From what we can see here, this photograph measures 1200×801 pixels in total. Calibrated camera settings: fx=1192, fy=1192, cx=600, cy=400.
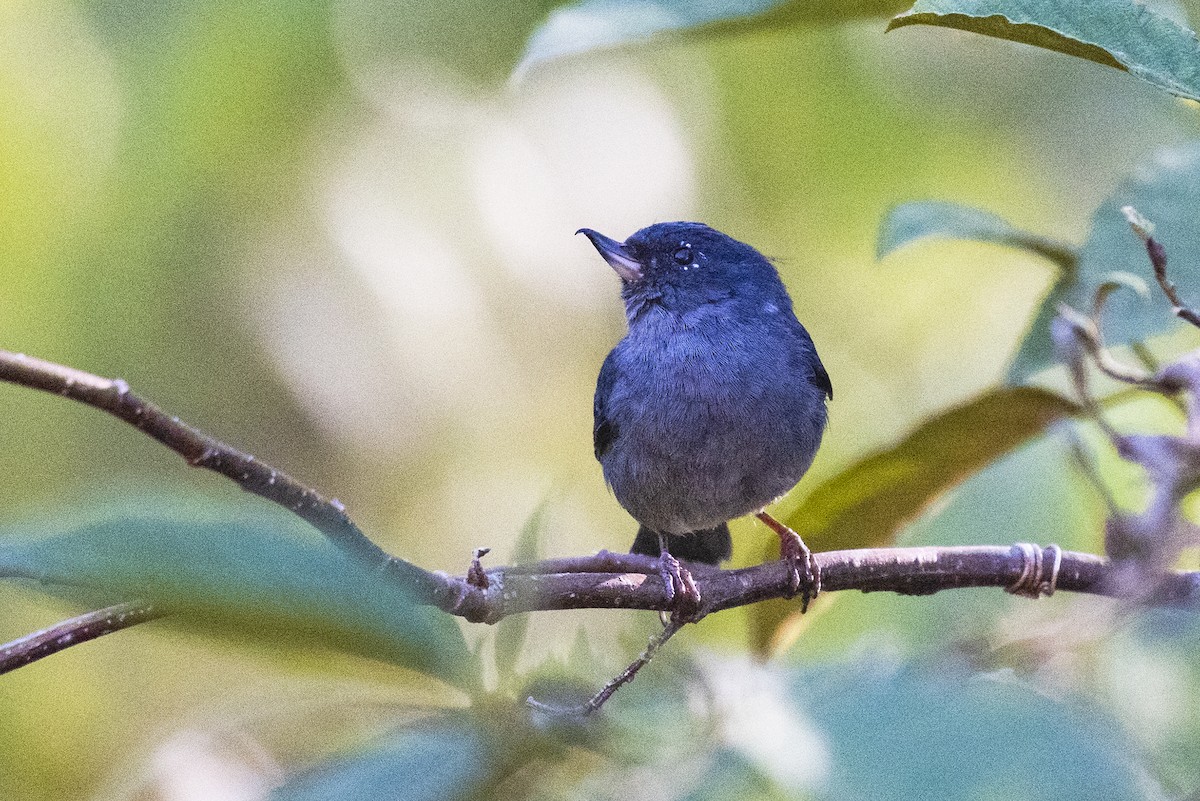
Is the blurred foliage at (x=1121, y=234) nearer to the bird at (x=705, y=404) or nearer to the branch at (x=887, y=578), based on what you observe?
the branch at (x=887, y=578)

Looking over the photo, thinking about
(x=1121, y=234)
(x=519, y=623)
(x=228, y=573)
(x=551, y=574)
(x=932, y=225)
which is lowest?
(x=1121, y=234)

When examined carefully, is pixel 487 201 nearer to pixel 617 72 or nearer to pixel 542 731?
pixel 617 72

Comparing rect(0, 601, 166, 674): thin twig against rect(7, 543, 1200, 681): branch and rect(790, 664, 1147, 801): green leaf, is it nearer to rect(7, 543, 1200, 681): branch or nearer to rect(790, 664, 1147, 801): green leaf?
rect(7, 543, 1200, 681): branch

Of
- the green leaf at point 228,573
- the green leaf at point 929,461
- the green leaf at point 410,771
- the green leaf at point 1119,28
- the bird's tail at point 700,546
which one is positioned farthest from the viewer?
the bird's tail at point 700,546

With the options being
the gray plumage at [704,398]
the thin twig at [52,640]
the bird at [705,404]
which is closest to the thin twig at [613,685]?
the thin twig at [52,640]

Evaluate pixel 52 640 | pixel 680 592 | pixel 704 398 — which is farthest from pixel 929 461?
pixel 52 640

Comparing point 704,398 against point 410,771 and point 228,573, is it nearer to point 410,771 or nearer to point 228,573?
point 410,771
